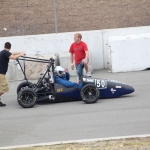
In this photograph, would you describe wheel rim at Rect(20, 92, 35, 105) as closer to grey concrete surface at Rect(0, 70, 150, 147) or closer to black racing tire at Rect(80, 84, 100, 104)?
grey concrete surface at Rect(0, 70, 150, 147)

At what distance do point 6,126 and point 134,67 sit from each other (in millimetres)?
7206

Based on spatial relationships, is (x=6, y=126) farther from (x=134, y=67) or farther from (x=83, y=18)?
(x=83, y=18)

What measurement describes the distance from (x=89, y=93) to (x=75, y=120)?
1.73 metres

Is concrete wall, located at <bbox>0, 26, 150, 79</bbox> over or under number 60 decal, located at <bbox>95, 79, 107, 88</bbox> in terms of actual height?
over

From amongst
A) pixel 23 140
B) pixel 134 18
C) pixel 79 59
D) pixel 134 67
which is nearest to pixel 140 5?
pixel 134 18

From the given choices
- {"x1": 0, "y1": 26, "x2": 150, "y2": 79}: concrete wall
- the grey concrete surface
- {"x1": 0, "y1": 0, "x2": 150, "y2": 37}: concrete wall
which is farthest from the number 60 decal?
{"x1": 0, "y1": 0, "x2": 150, "y2": 37}: concrete wall

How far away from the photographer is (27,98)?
39.2 ft

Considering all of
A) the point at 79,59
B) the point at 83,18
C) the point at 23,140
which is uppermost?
the point at 83,18

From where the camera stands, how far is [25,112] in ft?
38.1

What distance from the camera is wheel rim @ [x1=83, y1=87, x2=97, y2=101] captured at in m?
12.0

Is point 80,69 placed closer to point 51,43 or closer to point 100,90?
point 100,90

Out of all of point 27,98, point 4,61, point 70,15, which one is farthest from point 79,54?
point 70,15

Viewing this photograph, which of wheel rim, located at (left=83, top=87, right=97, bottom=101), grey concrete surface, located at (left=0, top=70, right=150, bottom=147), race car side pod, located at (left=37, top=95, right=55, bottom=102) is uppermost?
wheel rim, located at (left=83, top=87, right=97, bottom=101)

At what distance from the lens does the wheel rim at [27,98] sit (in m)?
11.9
